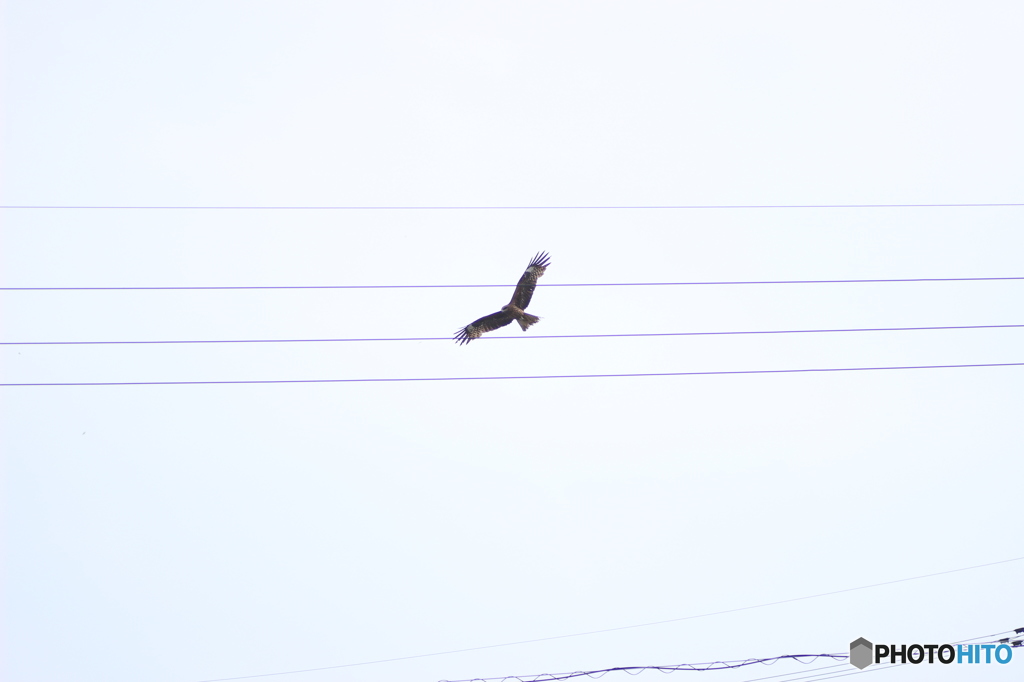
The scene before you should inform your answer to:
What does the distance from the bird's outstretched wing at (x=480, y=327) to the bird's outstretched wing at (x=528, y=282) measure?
0.14 m

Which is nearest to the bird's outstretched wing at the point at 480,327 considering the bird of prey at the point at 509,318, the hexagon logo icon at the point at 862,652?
the bird of prey at the point at 509,318

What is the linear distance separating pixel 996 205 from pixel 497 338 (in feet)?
17.2

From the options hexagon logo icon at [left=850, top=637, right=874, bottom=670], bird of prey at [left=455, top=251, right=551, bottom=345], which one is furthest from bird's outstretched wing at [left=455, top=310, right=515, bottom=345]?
hexagon logo icon at [left=850, top=637, right=874, bottom=670]

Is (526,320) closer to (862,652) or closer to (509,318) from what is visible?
(509,318)

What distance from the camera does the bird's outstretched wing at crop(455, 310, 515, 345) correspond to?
7768mm

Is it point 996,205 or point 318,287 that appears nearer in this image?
point 318,287

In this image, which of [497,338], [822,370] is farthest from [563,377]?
[822,370]

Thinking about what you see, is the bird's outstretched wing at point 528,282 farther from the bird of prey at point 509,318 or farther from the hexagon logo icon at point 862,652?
the hexagon logo icon at point 862,652

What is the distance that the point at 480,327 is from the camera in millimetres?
7785

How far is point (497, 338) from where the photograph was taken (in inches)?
303

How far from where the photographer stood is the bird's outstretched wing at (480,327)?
306 inches

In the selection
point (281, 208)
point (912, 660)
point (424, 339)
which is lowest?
point (912, 660)

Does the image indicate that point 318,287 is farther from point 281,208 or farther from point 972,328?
point 972,328

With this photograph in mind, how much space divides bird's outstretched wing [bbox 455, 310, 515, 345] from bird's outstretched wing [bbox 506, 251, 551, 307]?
0.14 meters
